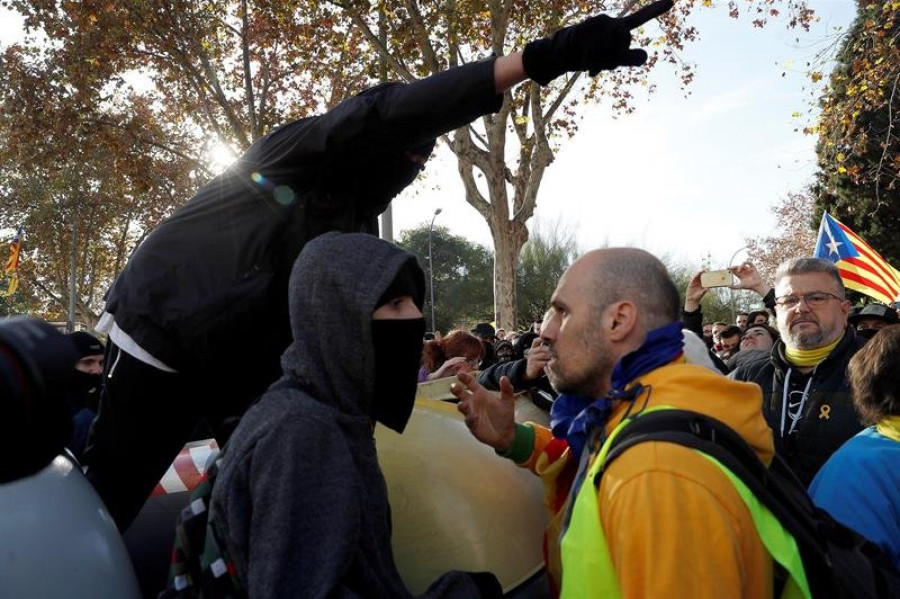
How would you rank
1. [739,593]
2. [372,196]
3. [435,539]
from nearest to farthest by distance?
[739,593] < [435,539] < [372,196]

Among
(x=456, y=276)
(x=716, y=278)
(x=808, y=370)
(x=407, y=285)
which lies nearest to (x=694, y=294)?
(x=716, y=278)

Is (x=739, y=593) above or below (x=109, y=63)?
below

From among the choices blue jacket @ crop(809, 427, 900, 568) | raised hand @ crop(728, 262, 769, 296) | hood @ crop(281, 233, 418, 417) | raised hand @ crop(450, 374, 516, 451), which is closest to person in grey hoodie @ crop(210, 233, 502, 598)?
hood @ crop(281, 233, 418, 417)

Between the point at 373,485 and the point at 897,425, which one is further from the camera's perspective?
the point at 897,425

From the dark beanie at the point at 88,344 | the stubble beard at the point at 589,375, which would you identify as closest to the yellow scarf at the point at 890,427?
the stubble beard at the point at 589,375

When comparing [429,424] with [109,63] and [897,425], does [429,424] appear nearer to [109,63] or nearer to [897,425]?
[897,425]

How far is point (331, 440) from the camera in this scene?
146 centimetres

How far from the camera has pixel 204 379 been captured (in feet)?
7.06

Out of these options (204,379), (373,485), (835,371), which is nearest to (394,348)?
(373,485)

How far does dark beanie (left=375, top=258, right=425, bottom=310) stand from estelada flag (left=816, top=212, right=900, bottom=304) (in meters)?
8.48

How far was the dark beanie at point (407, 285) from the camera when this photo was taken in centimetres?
167

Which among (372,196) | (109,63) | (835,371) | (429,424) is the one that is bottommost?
(835,371)

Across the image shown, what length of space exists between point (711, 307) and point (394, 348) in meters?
42.8

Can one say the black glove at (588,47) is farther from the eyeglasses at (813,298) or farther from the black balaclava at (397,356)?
the eyeglasses at (813,298)
